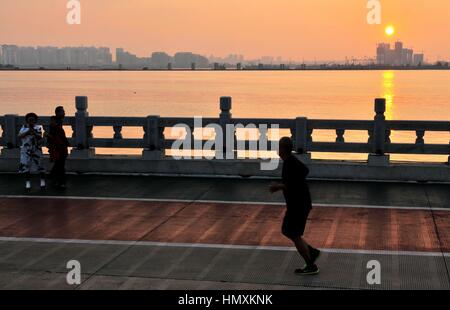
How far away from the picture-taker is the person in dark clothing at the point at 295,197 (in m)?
8.40

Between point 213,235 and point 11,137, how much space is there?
864 centimetres

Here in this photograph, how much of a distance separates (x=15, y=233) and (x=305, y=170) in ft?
17.1

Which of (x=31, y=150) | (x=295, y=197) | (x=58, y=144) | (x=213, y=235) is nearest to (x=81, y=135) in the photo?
(x=31, y=150)

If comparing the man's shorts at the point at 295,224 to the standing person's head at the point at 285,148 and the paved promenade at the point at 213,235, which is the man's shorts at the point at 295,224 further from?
the standing person's head at the point at 285,148

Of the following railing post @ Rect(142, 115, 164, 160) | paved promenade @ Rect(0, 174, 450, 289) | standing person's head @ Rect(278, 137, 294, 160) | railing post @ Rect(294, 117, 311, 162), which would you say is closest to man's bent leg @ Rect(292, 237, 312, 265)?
paved promenade @ Rect(0, 174, 450, 289)

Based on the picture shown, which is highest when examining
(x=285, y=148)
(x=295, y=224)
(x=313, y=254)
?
(x=285, y=148)

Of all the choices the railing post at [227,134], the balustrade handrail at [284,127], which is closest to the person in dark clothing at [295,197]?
the balustrade handrail at [284,127]

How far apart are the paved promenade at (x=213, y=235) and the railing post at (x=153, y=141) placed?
48.4 inches

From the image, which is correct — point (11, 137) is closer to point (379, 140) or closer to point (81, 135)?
point (81, 135)

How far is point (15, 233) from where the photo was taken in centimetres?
1077

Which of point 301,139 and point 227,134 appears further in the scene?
point 227,134

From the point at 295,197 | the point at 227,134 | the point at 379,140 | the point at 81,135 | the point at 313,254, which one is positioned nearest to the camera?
the point at 295,197

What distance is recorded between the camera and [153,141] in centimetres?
1641
